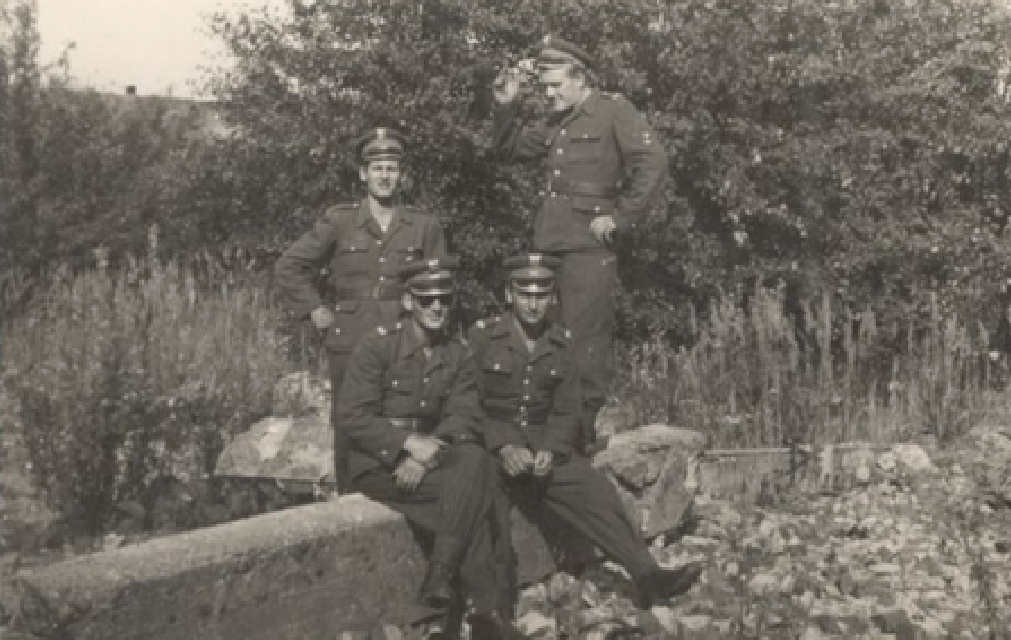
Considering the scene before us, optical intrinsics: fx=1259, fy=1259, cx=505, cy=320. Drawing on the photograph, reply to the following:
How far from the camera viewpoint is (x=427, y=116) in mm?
A: 9336

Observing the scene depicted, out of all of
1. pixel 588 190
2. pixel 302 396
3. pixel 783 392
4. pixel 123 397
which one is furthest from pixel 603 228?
pixel 302 396

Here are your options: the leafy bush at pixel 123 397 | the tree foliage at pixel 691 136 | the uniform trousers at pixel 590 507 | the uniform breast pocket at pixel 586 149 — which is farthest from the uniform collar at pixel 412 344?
the tree foliage at pixel 691 136

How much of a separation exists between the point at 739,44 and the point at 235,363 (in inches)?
177

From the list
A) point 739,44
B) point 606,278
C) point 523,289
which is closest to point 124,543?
point 523,289

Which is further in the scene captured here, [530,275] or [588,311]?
[588,311]

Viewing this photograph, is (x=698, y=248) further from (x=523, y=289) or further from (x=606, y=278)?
(x=523, y=289)

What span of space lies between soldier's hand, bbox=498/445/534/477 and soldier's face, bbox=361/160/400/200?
148 centimetres

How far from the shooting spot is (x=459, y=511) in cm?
473

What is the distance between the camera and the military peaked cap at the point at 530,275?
17.5 ft

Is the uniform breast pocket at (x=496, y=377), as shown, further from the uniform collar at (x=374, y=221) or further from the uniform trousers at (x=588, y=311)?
the uniform collar at (x=374, y=221)

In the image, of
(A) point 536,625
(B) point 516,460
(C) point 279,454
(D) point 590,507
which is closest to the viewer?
(A) point 536,625

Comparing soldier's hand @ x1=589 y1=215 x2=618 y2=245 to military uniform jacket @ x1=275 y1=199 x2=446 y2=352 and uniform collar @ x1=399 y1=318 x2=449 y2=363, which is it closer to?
military uniform jacket @ x1=275 y1=199 x2=446 y2=352

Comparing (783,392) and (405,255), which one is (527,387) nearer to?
(405,255)

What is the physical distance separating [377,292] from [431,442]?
4.14ft
